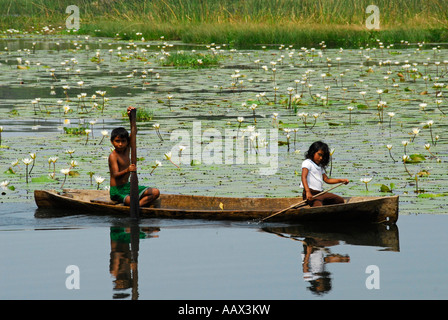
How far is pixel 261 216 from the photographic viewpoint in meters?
7.42

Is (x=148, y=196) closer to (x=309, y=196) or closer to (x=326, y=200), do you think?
(x=309, y=196)

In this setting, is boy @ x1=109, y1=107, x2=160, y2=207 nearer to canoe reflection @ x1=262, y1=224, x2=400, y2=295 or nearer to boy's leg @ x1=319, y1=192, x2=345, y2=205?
canoe reflection @ x1=262, y1=224, x2=400, y2=295

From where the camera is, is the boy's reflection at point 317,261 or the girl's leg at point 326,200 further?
the girl's leg at point 326,200

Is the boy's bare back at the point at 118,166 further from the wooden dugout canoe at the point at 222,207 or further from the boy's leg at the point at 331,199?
the boy's leg at the point at 331,199

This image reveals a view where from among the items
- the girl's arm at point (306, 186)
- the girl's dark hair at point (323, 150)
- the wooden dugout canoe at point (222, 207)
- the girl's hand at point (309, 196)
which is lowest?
the wooden dugout canoe at point (222, 207)

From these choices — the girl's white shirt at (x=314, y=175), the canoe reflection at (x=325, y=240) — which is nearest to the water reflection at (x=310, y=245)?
the canoe reflection at (x=325, y=240)

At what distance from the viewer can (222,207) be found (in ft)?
26.0

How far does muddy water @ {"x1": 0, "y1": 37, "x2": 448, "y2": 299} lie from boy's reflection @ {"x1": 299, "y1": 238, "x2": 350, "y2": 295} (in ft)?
0.19

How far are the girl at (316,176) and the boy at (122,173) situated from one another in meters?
1.45

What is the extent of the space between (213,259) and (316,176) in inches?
80.4

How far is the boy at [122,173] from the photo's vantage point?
7.93m

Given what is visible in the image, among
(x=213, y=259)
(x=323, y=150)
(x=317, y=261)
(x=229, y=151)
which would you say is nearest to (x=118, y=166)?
(x=323, y=150)

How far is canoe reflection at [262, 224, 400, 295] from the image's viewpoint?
5.74 meters
